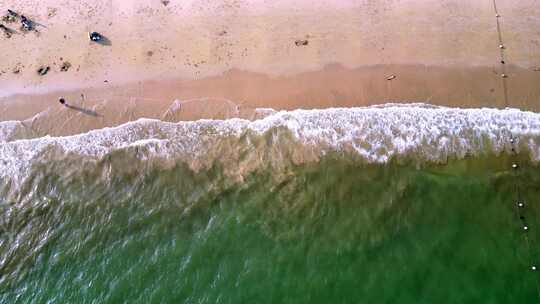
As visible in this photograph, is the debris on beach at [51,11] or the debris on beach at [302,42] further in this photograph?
the debris on beach at [51,11]

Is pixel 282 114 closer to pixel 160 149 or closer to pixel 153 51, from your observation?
pixel 160 149

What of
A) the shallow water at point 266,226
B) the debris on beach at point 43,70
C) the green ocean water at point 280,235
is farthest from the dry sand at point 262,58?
the green ocean water at point 280,235

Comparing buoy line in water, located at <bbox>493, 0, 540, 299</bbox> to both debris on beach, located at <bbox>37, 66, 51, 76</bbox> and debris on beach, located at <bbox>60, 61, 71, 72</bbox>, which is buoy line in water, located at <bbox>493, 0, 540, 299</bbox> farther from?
debris on beach, located at <bbox>37, 66, 51, 76</bbox>

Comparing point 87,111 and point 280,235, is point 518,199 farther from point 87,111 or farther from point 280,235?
point 87,111

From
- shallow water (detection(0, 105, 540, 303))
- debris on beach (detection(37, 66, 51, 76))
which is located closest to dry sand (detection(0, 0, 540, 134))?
debris on beach (detection(37, 66, 51, 76))

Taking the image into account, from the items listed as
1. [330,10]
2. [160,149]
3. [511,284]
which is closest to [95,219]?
[160,149]

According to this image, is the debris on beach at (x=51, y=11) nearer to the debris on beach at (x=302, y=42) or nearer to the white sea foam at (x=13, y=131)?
the white sea foam at (x=13, y=131)

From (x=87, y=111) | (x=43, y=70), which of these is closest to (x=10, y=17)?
(x=43, y=70)

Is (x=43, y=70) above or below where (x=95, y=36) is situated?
below
